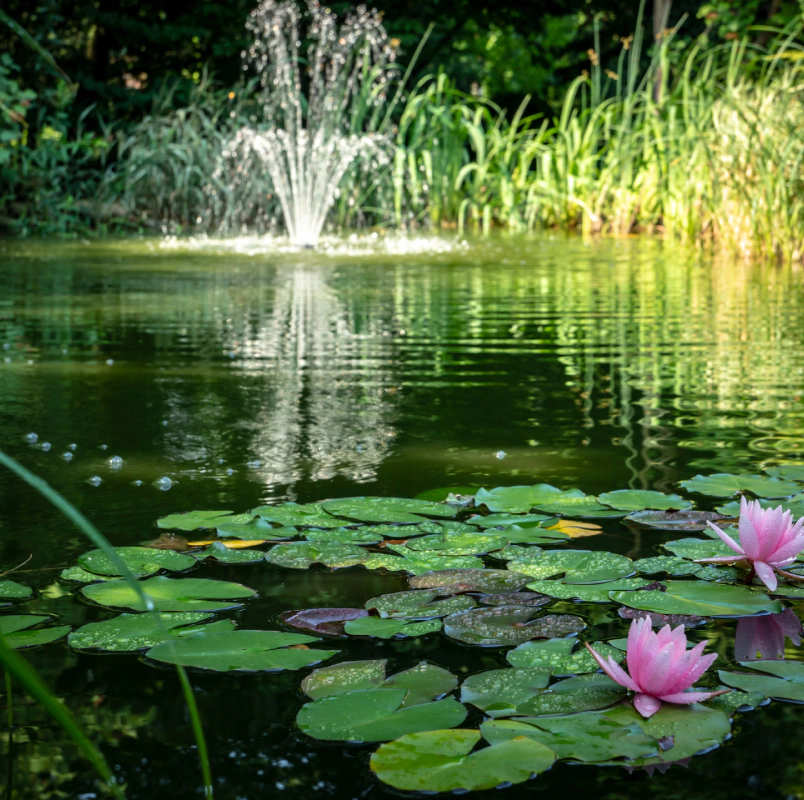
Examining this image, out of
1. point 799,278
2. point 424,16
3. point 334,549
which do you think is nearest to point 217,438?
point 334,549

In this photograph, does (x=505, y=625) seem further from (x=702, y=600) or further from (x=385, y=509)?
(x=385, y=509)

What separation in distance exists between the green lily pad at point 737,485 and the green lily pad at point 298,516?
26.0 inches

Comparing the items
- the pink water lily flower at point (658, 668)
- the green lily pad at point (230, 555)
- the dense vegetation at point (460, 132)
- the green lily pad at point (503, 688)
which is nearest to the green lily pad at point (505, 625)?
the green lily pad at point (503, 688)

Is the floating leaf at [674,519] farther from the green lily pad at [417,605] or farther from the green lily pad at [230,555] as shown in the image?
the green lily pad at [230,555]

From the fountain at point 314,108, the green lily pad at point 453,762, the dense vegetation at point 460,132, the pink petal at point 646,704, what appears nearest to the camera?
the green lily pad at point 453,762

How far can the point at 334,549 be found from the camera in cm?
169

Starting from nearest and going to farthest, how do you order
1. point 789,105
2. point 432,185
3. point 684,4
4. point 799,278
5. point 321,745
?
point 321,745
point 799,278
point 789,105
point 432,185
point 684,4

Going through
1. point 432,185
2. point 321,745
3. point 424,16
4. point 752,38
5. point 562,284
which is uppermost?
point 424,16

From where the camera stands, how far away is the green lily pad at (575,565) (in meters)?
1.57

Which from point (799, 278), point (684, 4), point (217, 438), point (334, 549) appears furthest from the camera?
point (684, 4)

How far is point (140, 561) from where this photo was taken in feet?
5.31

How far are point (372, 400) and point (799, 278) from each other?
3.28m

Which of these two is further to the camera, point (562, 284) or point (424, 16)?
point (424, 16)

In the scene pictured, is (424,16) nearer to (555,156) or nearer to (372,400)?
(555,156)
